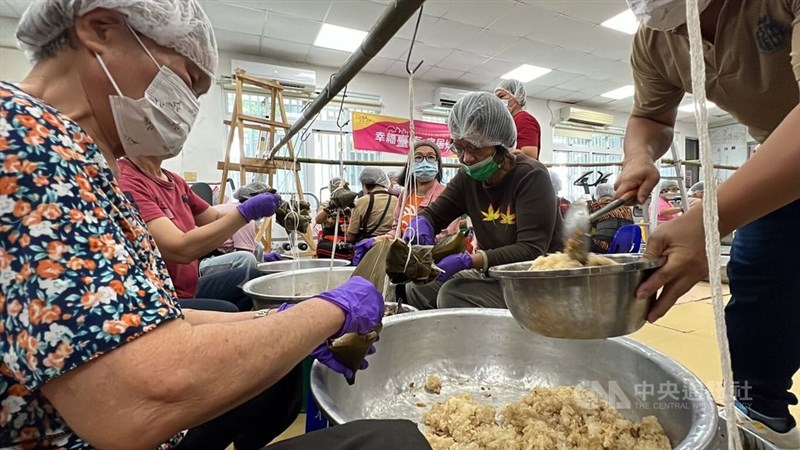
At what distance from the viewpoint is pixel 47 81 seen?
2.01 feet

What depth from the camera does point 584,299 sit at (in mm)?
609

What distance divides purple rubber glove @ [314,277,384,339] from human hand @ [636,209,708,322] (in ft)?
1.39

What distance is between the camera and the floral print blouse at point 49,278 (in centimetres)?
41

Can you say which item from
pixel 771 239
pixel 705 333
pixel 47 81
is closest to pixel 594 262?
pixel 771 239

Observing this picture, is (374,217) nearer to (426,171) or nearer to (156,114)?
(426,171)

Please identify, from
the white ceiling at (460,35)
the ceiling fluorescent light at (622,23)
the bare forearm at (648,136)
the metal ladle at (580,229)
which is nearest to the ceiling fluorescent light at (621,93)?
the white ceiling at (460,35)

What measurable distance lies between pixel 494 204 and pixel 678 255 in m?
1.10

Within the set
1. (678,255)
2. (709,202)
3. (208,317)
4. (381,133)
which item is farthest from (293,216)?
(381,133)

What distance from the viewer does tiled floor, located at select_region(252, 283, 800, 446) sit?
5.64 feet

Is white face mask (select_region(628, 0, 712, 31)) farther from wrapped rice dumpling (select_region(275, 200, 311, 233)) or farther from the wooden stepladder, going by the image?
the wooden stepladder

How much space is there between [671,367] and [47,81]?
1176mm

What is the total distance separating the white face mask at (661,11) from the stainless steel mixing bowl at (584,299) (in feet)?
1.39

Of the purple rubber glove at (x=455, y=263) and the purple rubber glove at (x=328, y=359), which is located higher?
the purple rubber glove at (x=455, y=263)

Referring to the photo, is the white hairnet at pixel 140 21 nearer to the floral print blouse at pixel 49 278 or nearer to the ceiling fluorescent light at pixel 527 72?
the floral print blouse at pixel 49 278
